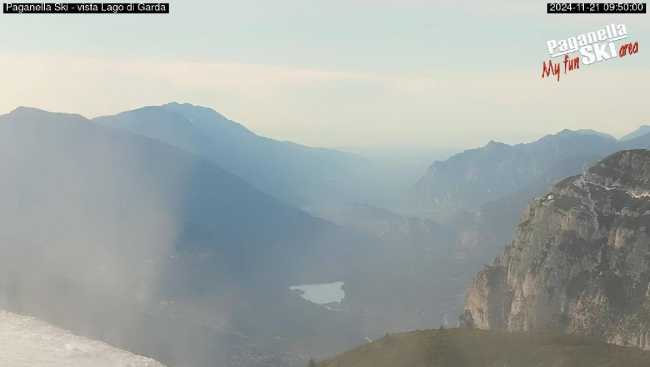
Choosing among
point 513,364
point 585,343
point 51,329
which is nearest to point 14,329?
point 51,329

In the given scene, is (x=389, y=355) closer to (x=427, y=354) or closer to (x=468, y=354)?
(x=427, y=354)

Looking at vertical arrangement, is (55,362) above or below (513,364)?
above

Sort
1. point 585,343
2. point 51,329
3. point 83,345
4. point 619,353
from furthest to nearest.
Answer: point 585,343, point 619,353, point 51,329, point 83,345

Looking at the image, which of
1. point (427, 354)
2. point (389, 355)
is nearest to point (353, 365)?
point (389, 355)

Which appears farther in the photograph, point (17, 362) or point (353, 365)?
point (353, 365)

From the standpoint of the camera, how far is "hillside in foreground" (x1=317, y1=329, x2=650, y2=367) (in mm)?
110625

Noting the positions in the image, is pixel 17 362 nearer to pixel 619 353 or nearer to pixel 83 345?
pixel 83 345

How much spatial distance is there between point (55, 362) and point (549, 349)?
104037 mm

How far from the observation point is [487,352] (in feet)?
426

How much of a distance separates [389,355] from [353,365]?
11282 mm

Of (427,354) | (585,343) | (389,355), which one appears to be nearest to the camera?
(585,343)

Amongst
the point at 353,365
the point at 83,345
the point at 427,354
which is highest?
the point at 83,345

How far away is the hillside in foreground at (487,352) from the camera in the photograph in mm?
110625

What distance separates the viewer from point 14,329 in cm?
4572
